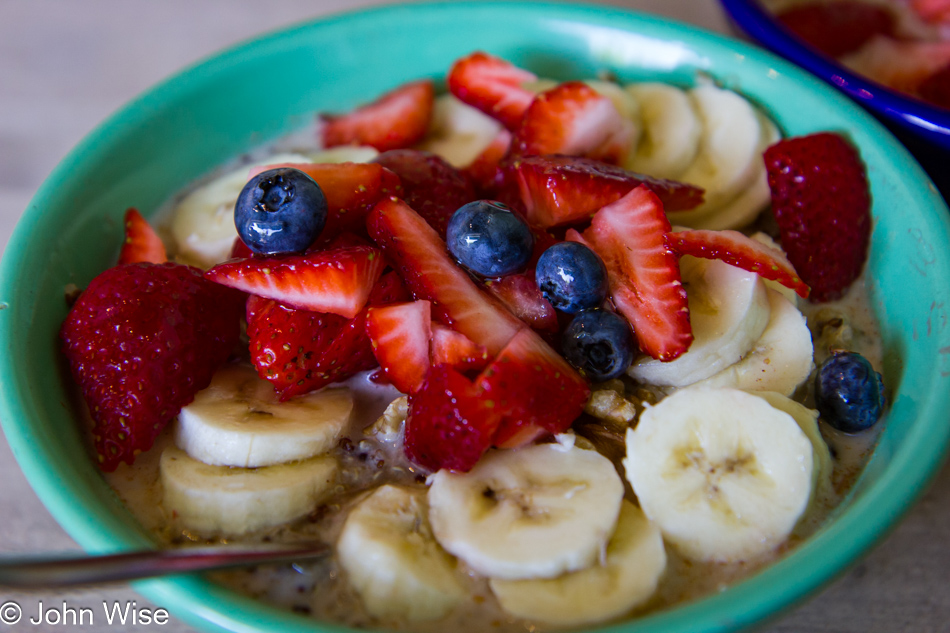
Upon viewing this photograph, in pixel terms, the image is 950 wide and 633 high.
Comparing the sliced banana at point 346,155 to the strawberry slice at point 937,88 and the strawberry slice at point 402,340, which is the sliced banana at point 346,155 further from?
the strawberry slice at point 937,88

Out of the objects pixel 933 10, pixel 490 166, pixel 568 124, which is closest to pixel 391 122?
pixel 490 166

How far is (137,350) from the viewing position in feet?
2.86

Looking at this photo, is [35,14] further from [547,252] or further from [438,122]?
[547,252]

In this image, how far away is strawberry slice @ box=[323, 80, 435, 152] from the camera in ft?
4.41

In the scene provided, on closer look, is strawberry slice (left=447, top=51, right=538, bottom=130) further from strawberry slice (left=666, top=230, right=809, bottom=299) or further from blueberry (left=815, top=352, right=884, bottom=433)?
blueberry (left=815, top=352, right=884, bottom=433)

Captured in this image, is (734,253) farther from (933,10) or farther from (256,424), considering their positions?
(933,10)

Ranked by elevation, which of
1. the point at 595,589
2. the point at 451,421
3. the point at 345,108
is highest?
the point at 345,108

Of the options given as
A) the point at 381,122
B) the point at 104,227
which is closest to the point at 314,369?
the point at 104,227

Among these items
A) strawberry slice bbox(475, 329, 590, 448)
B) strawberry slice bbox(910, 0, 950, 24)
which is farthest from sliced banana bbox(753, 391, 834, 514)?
strawberry slice bbox(910, 0, 950, 24)

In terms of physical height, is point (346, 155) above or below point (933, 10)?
below

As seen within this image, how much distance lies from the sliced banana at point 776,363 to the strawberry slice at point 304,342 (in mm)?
426

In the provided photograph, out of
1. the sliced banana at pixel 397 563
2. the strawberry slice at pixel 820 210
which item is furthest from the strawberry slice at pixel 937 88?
the sliced banana at pixel 397 563

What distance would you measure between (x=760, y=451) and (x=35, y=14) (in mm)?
2122

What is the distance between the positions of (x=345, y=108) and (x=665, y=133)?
62cm
